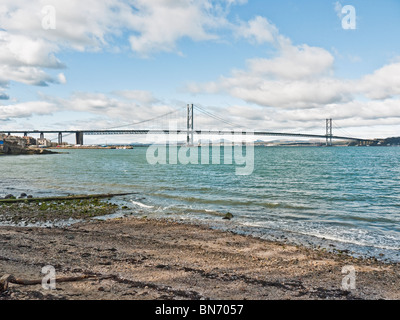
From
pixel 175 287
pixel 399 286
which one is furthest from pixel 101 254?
pixel 399 286

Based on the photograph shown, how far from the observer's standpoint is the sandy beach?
6133mm

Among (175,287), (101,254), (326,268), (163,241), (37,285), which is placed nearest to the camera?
(37,285)

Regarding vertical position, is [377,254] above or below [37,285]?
below

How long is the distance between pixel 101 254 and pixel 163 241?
2.37 metres

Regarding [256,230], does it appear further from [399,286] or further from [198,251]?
[399,286]

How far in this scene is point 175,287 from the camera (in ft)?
20.9

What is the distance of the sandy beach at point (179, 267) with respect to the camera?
613 centimetres
